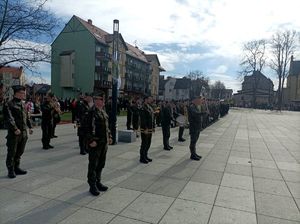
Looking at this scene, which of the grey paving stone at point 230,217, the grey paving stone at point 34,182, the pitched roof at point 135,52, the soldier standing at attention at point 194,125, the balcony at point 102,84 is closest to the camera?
the grey paving stone at point 230,217

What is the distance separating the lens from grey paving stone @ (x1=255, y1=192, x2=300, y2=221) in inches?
177

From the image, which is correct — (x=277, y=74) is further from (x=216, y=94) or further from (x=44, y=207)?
(x=44, y=207)

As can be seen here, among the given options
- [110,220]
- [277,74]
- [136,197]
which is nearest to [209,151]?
[136,197]

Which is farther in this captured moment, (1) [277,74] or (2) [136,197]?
(1) [277,74]

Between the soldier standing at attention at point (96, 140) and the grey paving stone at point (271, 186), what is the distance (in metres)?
3.36

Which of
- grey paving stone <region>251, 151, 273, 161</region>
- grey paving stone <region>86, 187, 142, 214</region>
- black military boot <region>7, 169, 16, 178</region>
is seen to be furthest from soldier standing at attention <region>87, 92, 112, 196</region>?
grey paving stone <region>251, 151, 273, 161</region>

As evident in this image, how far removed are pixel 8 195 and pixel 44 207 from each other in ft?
3.00

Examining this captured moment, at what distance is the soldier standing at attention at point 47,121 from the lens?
29.6 feet

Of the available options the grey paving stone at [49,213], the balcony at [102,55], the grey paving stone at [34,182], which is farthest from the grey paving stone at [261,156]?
the balcony at [102,55]

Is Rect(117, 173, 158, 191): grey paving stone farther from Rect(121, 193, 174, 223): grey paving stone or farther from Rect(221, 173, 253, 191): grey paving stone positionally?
Rect(221, 173, 253, 191): grey paving stone

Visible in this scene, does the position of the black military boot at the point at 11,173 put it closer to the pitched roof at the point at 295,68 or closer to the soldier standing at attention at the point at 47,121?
the soldier standing at attention at the point at 47,121

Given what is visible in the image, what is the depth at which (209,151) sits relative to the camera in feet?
31.9

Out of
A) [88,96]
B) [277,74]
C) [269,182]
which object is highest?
[277,74]

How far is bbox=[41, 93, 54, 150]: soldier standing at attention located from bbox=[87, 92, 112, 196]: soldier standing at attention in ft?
14.9
